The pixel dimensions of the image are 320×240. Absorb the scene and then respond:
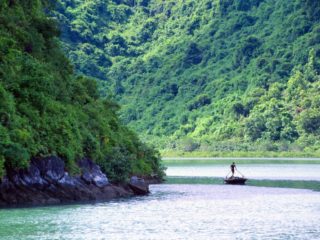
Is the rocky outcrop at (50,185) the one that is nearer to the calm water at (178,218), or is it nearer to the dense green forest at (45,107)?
the dense green forest at (45,107)

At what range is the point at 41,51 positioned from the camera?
73438 millimetres

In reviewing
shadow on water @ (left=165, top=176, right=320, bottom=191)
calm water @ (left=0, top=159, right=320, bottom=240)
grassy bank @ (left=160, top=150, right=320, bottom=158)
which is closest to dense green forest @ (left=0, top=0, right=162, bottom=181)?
calm water @ (left=0, top=159, right=320, bottom=240)

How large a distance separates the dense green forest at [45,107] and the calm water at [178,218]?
467 centimetres

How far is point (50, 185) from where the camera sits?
6150cm

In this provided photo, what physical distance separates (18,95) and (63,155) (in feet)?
17.5

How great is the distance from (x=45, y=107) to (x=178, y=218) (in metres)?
15.8

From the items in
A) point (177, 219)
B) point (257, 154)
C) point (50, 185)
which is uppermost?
point (257, 154)

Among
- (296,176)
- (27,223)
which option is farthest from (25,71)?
(296,176)

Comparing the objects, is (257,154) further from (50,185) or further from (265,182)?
(50,185)

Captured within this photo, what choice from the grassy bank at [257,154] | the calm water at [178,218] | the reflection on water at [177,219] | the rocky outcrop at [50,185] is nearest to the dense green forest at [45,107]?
the rocky outcrop at [50,185]

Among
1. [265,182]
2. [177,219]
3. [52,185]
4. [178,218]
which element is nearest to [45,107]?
[52,185]

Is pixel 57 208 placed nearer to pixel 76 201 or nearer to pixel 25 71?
pixel 76 201

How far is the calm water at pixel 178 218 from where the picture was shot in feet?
150

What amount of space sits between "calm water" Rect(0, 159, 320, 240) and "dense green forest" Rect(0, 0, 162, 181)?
4669mm
